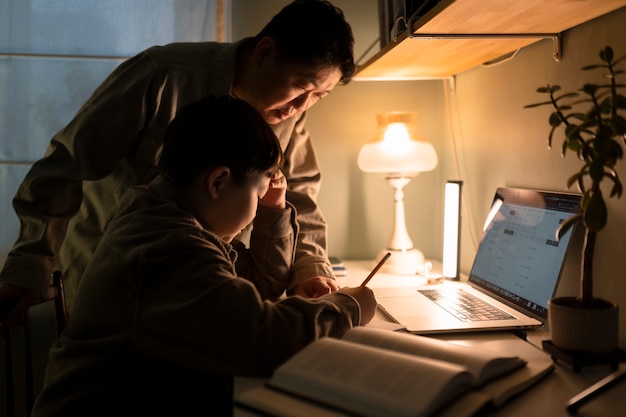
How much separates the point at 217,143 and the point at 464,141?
3.21 feet

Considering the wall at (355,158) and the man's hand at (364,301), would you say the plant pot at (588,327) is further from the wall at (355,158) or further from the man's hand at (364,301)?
the wall at (355,158)

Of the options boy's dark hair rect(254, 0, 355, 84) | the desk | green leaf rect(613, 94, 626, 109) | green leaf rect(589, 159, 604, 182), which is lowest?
the desk

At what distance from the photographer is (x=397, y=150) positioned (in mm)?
1648

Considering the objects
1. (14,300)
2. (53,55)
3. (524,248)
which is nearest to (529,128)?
(524,248)

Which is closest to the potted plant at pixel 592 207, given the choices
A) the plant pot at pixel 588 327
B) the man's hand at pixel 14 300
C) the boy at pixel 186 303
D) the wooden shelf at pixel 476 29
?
the plant pot at pixel 588 327

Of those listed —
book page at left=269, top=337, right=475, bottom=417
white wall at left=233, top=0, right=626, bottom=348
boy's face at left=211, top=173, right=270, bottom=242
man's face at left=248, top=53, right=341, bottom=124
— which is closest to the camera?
book page at left=269, top=337, right=475, bottom=417

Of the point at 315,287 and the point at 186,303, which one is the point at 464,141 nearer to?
the point at 315,287

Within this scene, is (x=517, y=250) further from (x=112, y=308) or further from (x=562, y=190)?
(x=112, y=308)

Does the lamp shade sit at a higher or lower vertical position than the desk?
higher

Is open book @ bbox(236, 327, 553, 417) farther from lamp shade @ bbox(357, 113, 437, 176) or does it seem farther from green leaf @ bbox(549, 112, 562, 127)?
lamp shade @ bbox(357, 113, 437, 176)

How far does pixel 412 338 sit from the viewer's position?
82 centimetres

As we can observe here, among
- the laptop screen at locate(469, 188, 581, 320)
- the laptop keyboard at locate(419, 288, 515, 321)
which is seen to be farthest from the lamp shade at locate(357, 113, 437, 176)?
the laptop keyboard at locate(419, 288, 515, 321)

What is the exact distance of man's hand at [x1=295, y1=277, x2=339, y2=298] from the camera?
1205mm

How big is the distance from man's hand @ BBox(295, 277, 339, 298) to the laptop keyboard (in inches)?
8.6
